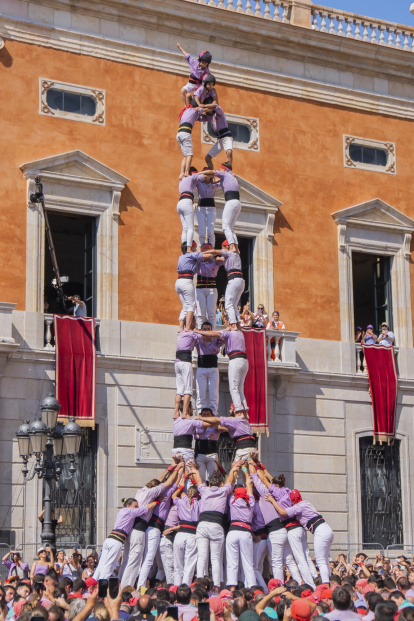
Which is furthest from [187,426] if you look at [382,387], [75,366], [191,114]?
[382,387]

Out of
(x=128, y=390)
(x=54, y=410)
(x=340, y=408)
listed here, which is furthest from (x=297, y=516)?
(x=340, y=408)

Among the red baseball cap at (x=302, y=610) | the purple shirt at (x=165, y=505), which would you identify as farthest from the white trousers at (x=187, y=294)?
the red baseball cap at (x=302, y=610)

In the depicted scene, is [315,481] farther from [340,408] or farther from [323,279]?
[323,279]

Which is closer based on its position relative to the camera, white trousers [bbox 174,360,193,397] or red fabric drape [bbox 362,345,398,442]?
white trousers [bbox 174,360,193,397]

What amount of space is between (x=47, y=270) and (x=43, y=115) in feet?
18.3

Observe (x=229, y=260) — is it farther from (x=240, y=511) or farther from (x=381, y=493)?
(x=381, y=493)

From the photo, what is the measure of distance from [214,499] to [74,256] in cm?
1587

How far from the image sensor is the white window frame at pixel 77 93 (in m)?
27.7

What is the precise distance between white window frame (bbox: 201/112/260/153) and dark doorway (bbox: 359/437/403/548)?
7670mm

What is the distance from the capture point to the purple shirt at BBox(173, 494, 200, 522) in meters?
18.9

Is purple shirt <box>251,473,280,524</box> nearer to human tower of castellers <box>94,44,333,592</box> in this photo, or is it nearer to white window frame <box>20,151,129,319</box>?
human tower of castellers <box>94,44,333,592</box>

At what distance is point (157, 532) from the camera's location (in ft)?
62.4

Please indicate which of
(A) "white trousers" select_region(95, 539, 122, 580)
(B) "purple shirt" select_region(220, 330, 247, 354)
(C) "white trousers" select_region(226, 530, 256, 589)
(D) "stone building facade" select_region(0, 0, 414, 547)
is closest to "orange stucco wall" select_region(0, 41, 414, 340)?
(D) "stone building facade" select_region(0, 0, 414, 547)

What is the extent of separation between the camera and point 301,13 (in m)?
31.5
